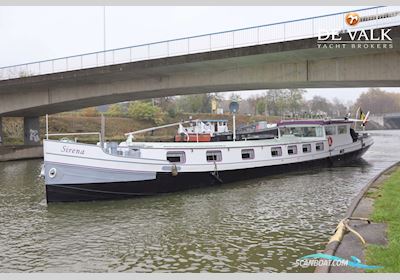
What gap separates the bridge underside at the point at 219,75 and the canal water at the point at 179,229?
23.9 ft

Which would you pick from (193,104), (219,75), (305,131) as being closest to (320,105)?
(193,104)

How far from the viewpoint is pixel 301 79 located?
25141mm

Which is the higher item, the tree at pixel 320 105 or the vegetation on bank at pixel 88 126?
the tree at pixel 320 105

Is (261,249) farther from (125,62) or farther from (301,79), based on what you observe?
(125,62)

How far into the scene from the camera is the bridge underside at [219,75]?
2262 cm

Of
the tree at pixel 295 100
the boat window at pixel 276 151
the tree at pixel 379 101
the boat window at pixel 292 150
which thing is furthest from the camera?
the tree at pixel 379 101

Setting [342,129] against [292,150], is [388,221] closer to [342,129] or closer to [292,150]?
[292,150]

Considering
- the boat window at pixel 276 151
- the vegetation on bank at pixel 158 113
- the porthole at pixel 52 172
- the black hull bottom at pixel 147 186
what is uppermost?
the vegetation on bank at pixel 158 113

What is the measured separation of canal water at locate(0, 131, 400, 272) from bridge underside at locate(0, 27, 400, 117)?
7.27 m

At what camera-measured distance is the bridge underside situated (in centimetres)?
2262

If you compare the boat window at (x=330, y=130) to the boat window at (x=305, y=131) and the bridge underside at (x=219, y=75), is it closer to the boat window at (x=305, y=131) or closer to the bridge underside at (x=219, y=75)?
the boat window at (x=305, y=131)

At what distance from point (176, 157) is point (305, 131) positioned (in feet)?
39.9

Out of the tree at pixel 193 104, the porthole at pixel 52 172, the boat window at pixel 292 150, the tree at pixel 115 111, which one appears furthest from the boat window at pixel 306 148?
the tree at pixel 193 104

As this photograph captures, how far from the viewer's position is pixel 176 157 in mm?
19031
